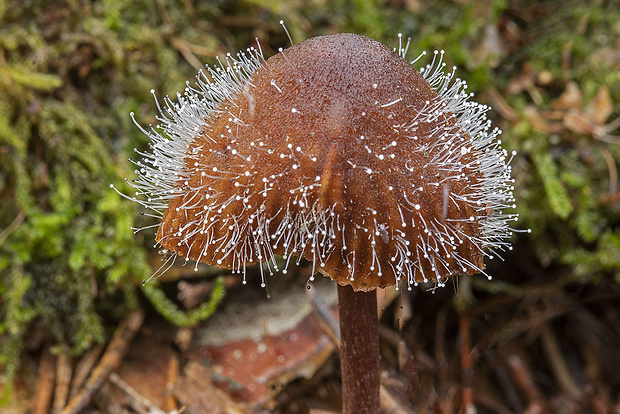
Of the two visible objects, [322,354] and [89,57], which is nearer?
[322,354]

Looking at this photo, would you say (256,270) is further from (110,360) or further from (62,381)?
(62,381)

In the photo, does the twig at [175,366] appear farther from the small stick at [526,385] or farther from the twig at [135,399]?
the small stick at [526,385]

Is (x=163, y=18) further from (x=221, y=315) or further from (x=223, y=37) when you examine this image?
(x=221, y=315)

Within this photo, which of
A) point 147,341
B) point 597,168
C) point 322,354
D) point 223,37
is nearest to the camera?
point 322,354

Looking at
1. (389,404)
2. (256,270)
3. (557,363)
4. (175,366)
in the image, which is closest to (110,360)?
(175,366)

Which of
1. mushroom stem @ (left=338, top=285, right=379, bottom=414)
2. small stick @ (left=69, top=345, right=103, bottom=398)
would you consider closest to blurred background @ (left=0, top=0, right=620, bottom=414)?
small stick @ (left=69, top=345, right=103, bottom=398)

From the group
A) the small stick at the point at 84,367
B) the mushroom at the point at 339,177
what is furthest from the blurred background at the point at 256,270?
the mushroom at the point at 339,177

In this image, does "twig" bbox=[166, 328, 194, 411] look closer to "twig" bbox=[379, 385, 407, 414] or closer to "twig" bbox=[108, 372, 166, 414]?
"twig" bbox=[108, 372, 166, 414]

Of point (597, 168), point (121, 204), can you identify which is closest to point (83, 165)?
point (121, 204)
